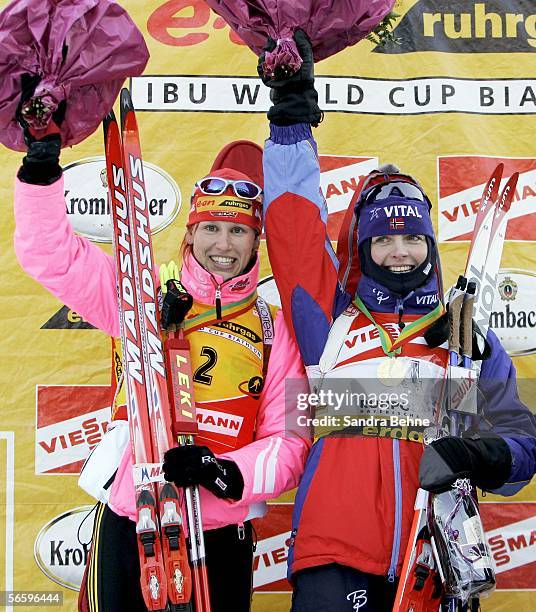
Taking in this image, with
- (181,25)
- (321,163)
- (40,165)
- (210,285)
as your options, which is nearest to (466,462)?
(210,285)

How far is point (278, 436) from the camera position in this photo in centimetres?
262

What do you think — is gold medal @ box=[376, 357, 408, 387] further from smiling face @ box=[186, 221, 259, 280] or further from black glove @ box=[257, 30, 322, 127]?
black glove @ box=[257, 30, 322, 127]

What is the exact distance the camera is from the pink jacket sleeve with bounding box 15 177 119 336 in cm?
250

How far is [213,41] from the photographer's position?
11.7 ft

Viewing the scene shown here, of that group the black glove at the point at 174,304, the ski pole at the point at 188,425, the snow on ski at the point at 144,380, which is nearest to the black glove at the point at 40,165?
the snow on ski at the point at 144,380

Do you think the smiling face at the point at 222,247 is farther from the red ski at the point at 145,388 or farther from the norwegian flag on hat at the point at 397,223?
the norwegian flag on hat at the point at 397,223

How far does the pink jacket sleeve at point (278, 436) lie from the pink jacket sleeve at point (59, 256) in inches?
17.9

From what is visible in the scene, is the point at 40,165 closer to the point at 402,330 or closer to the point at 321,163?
the point at 402,330

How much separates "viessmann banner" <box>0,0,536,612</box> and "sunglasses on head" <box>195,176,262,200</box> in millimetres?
694

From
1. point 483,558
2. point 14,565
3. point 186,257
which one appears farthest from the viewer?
point 14,565

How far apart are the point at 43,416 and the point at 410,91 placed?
1.68m

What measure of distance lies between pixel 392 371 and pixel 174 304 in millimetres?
582

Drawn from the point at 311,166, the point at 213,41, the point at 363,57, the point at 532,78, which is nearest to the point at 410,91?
the point at 363,57

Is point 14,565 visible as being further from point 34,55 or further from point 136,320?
point 34,55
